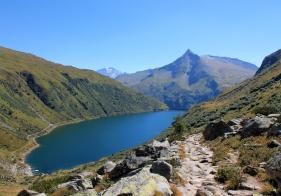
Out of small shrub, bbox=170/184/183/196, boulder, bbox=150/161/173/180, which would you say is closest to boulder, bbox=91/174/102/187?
boulder, bbox=150/161/173/180

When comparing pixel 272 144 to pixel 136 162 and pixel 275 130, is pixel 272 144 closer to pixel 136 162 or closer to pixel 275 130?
pixel 275 130

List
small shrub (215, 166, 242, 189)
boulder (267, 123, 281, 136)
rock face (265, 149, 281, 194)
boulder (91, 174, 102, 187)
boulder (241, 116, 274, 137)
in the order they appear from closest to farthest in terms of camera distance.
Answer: rock face (265, 149, 281, 194), small shrub (215, 166, 242, 189), boulder (91, 174, 102, 187), boulder (267, 123, 281, 136), boulder (241, 116, 274, 137)

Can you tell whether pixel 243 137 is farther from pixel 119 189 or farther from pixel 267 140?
pixel 119 189

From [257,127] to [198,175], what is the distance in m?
13.9

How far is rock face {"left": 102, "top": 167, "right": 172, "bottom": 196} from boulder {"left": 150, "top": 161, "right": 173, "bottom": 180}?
282 centimetres

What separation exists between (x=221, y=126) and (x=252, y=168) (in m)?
23.7

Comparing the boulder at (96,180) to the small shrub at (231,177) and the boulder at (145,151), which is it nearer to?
the boulder at (145,151)

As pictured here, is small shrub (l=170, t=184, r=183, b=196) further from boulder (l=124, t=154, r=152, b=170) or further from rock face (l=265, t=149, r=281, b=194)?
boulder (l=124, t=154, r=152, b=170)

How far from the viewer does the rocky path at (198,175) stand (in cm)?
2523

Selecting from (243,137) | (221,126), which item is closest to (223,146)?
(243,137)

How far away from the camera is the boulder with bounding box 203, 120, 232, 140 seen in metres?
50.1

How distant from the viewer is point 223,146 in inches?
1599

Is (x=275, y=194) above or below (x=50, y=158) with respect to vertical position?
above

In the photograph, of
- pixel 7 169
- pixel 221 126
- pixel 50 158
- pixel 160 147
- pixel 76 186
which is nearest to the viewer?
pixel 76 186
